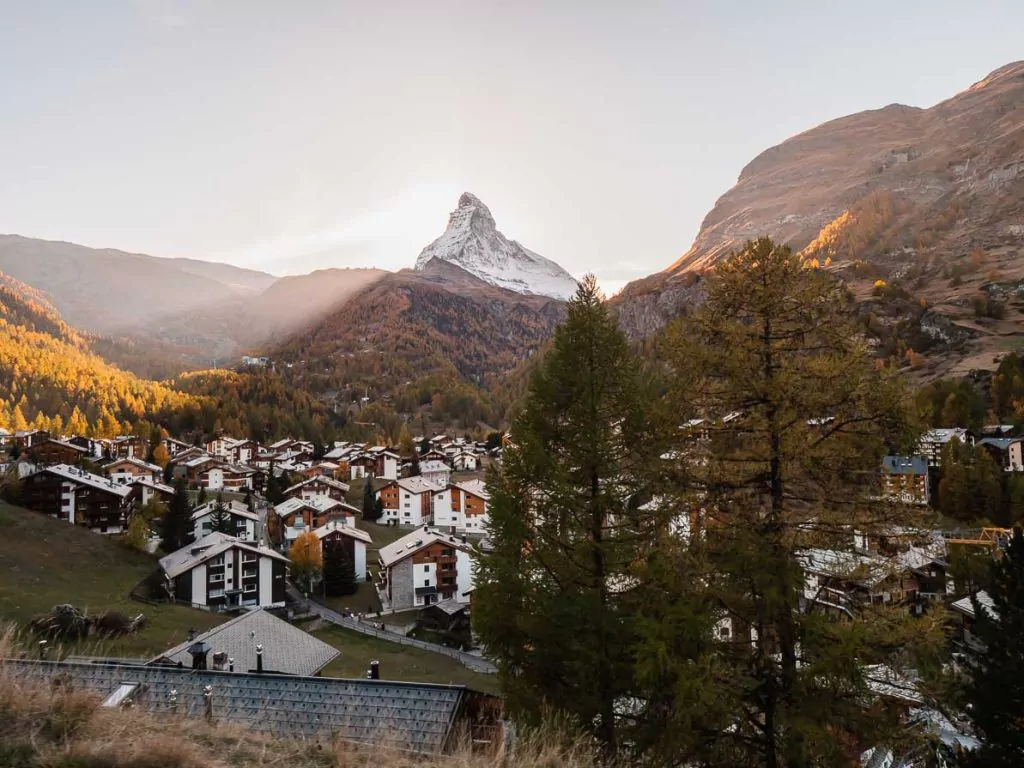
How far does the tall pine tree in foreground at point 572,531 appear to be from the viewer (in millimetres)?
9805

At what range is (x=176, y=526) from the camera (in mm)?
49938

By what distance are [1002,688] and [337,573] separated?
44.0 metres

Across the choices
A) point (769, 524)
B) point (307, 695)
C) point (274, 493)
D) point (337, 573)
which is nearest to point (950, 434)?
point (337, 573)

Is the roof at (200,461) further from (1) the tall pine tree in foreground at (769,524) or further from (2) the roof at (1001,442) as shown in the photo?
(2) the roof at (1001,442)

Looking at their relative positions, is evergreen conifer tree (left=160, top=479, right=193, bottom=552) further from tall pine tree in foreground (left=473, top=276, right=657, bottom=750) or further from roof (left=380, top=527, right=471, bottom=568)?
tall pine tree in foreground (left=473, top=276, right=657, bottom=750)

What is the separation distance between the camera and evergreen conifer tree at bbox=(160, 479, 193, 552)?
4934 cm

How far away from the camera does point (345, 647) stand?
112ft

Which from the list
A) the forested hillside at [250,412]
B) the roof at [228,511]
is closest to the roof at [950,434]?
the roof at [228,511]

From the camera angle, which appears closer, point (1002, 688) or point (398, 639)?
point (1002, 688)

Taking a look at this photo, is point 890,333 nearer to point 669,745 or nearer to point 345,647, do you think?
point 345,647

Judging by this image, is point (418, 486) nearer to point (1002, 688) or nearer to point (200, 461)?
point (200, 461)

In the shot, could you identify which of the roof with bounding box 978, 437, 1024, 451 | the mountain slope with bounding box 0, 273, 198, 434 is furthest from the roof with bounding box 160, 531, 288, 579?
the mountain slope with bounding box 0, 273, 198, 434

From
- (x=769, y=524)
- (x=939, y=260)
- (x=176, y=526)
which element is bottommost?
(x=176, y=526)

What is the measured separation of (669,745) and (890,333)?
11225cm
